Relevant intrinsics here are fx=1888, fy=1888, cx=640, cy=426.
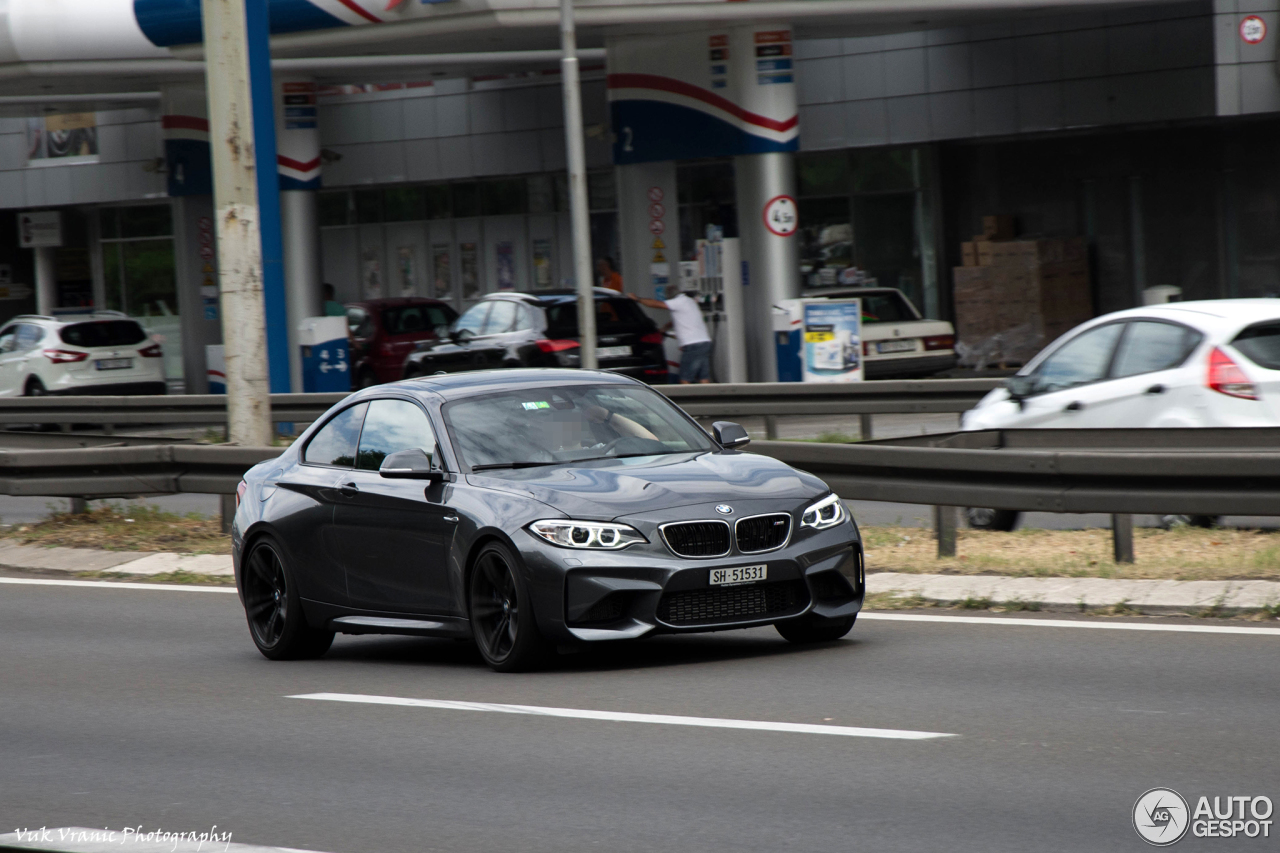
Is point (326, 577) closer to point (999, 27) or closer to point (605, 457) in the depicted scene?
point (605, 457)

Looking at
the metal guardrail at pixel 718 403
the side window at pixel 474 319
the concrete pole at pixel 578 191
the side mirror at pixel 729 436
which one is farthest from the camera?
the side window at pixel 474 319

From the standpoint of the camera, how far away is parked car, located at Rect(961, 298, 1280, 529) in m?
11.9

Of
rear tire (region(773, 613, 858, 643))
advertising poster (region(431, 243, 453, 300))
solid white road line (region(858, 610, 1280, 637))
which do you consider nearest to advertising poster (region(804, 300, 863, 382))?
solid white road line (region(858, 610, 1280, 637))

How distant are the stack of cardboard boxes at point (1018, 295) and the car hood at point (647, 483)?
73.4 feet

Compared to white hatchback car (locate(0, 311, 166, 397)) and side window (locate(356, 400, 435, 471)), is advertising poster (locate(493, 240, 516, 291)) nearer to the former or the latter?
white hatchback car (locate(0, 311, 166, 397))

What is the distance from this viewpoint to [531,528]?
27.2 feet

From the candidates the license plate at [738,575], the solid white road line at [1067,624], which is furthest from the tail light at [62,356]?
the license plate at [738,575]

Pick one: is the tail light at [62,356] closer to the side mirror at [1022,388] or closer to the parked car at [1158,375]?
the parked car at [1158,375]

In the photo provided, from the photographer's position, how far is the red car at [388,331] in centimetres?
2977

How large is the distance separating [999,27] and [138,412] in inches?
616

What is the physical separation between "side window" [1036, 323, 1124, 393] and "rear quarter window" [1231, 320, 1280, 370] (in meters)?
0.99

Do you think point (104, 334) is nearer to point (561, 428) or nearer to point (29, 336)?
point (29, 336)

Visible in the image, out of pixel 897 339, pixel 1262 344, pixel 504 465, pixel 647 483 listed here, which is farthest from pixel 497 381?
pixel 897 339

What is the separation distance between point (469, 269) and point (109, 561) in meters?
26.8
